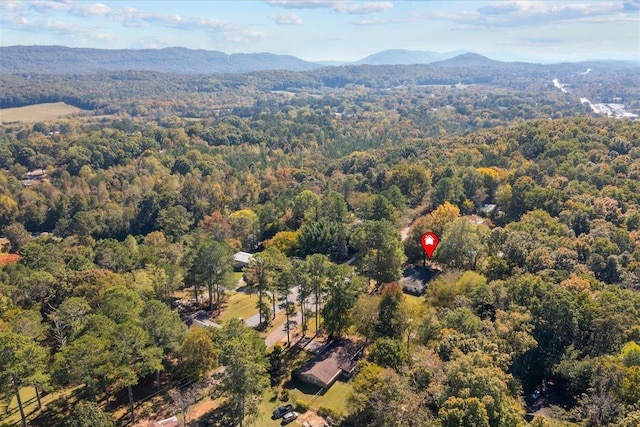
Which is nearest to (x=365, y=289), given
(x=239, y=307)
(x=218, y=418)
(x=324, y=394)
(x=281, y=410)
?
(x=324, y=394)

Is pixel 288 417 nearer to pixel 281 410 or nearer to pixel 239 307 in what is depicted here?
pixel 281 410

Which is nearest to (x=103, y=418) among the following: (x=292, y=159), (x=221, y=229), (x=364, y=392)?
(x=364, y=392)

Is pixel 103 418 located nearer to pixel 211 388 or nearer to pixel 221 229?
pixel 211 388

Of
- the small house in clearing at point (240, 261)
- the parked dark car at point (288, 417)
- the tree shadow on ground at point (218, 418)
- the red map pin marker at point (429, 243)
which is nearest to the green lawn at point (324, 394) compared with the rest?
the parked dark car at point (288, 417)

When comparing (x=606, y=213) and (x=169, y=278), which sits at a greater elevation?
(x=606, y=213)

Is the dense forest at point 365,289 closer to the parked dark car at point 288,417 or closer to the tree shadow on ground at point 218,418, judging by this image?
the tree shadow on ground at point 218,418

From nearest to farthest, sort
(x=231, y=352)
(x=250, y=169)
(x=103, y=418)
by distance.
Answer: (x=103, y=418) → (x=231, y=352) → (x=250, y=169)
